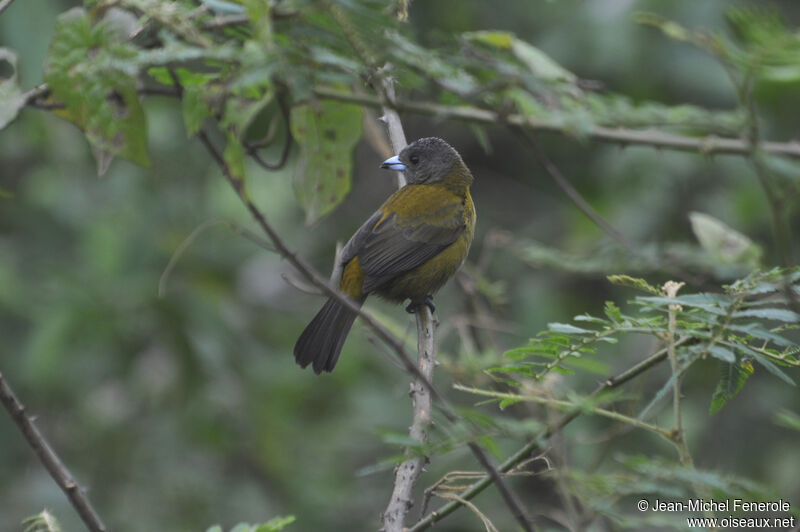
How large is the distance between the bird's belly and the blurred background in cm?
71

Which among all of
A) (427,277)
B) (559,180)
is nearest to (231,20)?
(559,180)

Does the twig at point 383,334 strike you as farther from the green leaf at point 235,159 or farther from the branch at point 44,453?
the branch at point 44,453

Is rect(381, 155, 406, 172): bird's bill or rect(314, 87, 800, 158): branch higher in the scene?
rect(314, 87, 800, 158): branch

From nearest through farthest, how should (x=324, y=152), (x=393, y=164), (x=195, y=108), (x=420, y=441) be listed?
(x=420, y=441), (x=195, y=108), (x=324, y=152), (x=393, y=164)

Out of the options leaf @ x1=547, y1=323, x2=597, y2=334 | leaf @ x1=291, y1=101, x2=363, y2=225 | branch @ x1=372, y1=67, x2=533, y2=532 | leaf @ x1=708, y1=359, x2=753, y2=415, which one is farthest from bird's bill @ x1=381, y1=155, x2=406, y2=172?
leaf @ x1=708, y1=359, x2=753, y2=415

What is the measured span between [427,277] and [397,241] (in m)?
0.23

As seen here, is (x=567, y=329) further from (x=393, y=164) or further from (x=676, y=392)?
(x=393, y=164)

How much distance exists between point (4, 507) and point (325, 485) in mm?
1996

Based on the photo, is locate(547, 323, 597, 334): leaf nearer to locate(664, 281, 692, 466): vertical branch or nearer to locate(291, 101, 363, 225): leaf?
locate(664, 281, 692, 466): vertical branch

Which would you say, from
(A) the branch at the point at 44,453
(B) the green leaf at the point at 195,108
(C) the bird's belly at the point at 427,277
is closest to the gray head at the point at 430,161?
(C) the bird's belly at the point at 427,277

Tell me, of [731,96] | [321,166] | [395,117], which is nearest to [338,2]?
[321,166]

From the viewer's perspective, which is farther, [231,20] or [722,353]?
[231,20]

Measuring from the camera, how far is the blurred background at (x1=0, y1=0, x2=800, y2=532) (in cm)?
518

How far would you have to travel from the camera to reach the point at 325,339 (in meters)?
3.48
